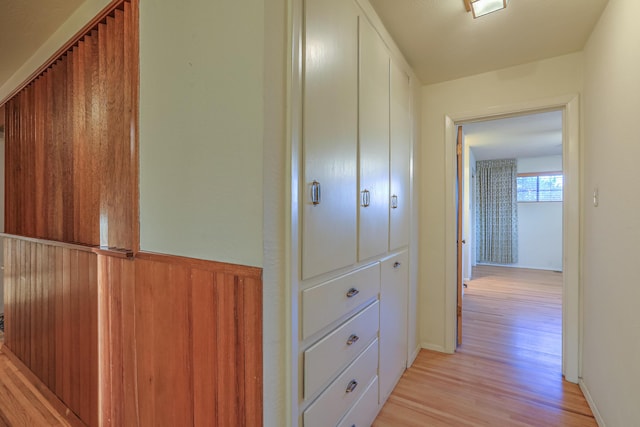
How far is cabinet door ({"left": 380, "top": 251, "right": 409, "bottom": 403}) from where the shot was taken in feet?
5.62

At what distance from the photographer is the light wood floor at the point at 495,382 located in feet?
5.49

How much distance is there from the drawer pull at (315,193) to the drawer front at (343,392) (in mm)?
739

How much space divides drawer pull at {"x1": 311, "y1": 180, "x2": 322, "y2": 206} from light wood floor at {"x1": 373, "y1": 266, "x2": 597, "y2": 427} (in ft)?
4.50

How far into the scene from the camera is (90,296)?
148 centimetres

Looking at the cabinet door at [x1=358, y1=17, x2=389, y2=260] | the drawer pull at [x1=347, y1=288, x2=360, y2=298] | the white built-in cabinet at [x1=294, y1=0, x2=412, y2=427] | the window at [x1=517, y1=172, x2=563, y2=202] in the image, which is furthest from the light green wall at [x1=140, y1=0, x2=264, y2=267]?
the window at [x1=517, y1=172, x2=563, y2=202]

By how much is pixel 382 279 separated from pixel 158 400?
1193mm

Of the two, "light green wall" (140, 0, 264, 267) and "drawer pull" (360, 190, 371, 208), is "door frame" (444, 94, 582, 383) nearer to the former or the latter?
"drawer pull" (360, 190, 371, 208)

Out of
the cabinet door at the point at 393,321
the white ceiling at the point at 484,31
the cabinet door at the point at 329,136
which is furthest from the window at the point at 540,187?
the cabinet door at the point at 329,136

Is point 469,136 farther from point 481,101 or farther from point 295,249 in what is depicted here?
point 295,249

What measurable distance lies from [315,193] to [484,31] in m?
1.64

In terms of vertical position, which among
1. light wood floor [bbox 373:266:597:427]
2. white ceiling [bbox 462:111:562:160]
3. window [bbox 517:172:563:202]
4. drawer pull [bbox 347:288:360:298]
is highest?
white ceiling [bbox 462:111:562:160]

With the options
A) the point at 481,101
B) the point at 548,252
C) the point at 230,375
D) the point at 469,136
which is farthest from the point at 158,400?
the point at 548,252

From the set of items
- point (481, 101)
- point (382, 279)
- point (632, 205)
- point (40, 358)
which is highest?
point (481, 101)

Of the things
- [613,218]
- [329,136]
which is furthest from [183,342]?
[613,218]
